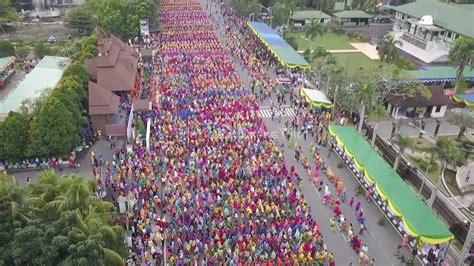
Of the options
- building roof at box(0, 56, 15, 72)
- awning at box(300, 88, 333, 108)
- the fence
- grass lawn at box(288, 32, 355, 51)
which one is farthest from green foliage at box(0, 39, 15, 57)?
the fence

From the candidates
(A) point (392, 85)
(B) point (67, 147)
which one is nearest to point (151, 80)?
(B) point (67, 147)

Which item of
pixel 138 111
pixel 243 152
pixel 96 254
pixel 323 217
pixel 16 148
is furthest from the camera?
pixel 138 111

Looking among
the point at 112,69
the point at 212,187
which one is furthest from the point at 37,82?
the point at 212,187

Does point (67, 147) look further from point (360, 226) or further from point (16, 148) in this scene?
point (360, 226)

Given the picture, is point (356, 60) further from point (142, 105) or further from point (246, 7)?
point (142, 105)

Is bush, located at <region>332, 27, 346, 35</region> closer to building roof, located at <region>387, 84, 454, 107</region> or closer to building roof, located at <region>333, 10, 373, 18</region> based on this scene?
building roof, located at <region>333, 10, 373, 18</region>
